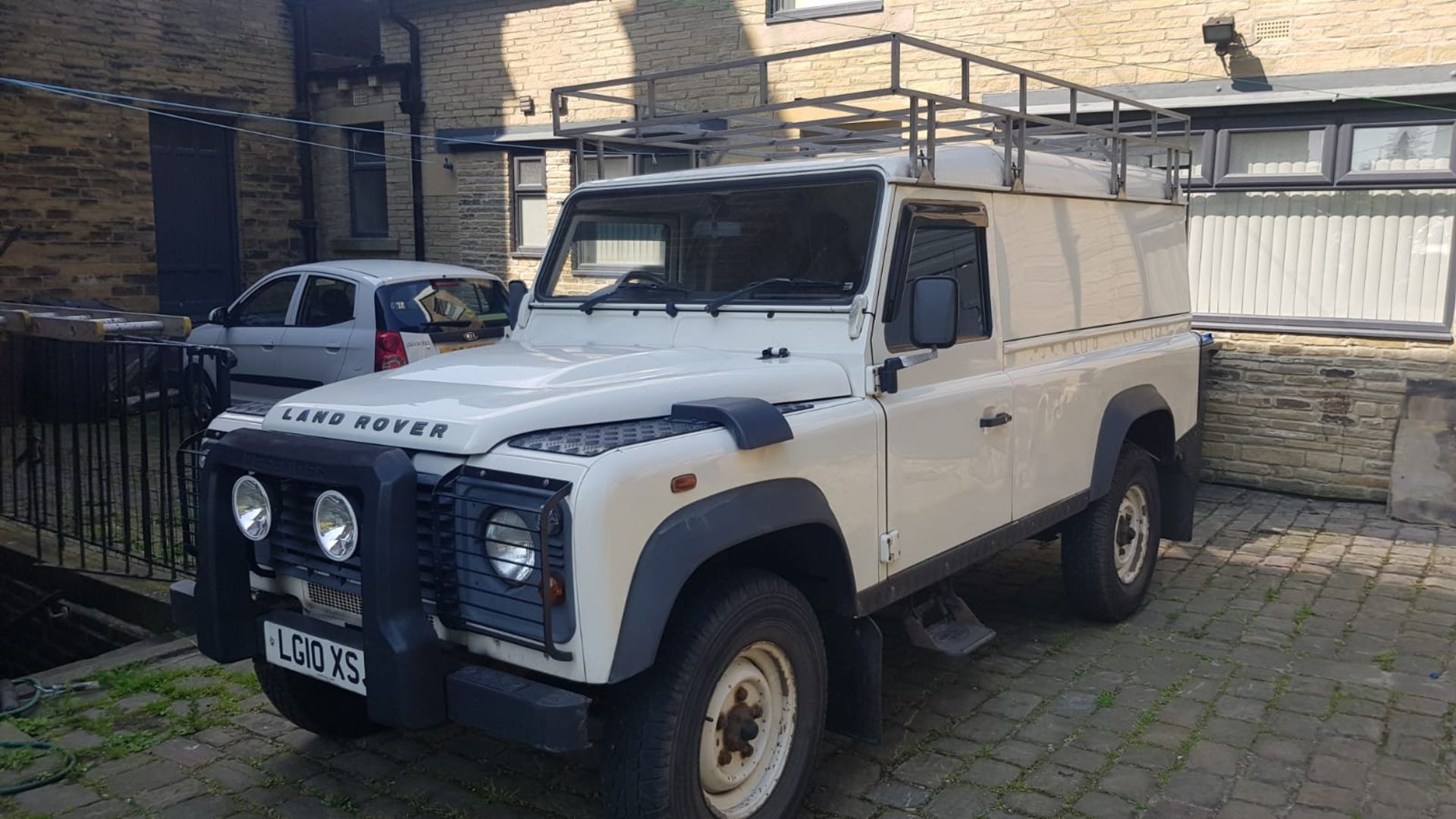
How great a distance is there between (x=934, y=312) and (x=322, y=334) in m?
6.94

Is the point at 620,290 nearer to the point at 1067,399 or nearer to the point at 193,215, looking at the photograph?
the point at 1067,399

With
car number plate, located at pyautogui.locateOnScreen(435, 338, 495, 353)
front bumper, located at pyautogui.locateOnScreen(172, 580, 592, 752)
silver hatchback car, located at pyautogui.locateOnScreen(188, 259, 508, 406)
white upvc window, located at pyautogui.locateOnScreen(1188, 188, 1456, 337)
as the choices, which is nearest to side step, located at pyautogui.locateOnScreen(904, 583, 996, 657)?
front bumper, located at pyautogui.locateOnScreen(172, 580, 592, 752)

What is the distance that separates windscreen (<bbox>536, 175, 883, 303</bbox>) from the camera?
A: 167 inches

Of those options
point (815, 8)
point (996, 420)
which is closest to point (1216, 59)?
point (815, 8)

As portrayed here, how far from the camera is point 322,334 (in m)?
9.59

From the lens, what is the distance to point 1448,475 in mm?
7992

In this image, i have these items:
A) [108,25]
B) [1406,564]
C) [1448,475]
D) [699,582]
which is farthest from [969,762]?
[108,25]

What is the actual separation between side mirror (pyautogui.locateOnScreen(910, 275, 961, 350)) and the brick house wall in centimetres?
578

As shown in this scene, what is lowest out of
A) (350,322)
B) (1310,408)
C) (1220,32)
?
(1310,408)

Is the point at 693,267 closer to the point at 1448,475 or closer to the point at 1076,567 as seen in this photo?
the point at 1076,567

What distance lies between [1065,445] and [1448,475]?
179 inches

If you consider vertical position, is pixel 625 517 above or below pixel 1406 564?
above

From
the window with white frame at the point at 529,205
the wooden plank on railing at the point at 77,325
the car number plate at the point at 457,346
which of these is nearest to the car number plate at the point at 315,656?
the wooden plank on railing at the point at 77,325

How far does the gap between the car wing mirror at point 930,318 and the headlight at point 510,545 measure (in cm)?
152
